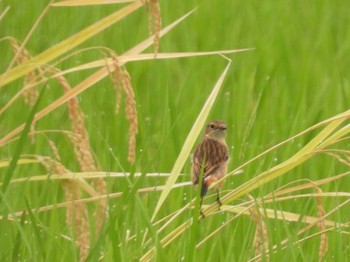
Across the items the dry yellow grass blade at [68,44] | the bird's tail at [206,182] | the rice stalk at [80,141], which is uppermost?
the dry yellow grass blade at [68,44]

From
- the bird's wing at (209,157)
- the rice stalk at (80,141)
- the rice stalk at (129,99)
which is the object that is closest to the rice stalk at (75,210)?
the rice stalk at (80,141)

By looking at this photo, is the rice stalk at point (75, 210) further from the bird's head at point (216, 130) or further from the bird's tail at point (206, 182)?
the bird's head at point (216, 130)

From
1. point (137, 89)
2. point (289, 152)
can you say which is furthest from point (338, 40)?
point (289, 152)

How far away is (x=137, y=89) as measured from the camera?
761 cm

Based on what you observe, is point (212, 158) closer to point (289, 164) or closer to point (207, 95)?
point (289, 164)

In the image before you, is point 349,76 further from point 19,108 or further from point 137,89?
point 19,108

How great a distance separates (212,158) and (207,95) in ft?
8.38

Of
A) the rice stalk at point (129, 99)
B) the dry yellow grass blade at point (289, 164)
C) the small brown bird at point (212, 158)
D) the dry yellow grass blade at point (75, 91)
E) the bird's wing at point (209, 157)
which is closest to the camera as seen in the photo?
the rice stalk at point (129, 99)

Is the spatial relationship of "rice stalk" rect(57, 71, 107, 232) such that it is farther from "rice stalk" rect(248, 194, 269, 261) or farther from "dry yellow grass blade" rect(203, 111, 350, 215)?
"dry yellow grass blade" rect(203, 111, 350, 215)

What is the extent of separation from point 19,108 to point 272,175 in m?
3.34

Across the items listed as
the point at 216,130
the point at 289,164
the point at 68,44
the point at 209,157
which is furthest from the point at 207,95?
the point at 68,44

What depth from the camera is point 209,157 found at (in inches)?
199

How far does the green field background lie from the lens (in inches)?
206

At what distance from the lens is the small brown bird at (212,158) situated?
4.69 meters
